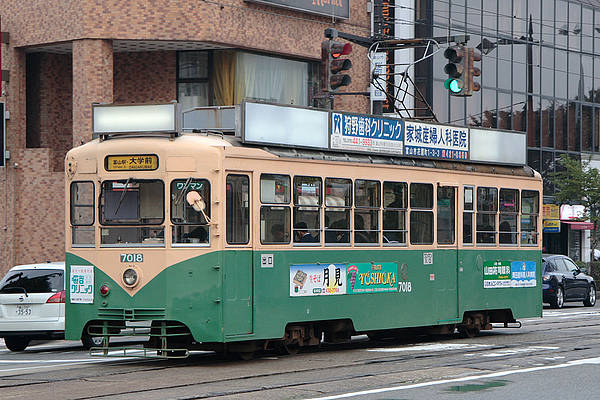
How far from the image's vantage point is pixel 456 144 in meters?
18.2

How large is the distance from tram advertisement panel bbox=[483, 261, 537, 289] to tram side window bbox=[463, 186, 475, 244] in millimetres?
647

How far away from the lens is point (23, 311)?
1812cm

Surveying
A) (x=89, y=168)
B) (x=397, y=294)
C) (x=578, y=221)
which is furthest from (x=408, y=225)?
(x=578, y=221)

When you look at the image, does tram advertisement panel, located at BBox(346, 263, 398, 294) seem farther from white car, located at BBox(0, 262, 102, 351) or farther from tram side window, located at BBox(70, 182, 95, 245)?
white car, located at BBox(0, 262, 102, 351)

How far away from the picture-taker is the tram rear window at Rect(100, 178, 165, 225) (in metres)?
13.9

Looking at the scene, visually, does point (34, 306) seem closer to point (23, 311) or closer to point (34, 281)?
point (23, 311)

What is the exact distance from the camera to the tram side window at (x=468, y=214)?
710 inches

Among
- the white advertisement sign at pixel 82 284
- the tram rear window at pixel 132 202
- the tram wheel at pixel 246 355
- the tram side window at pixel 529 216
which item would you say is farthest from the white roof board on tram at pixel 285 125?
the tram side window at pixel 529 216

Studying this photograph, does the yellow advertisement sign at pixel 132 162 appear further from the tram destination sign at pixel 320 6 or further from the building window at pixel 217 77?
the tram destination sign at pixel 320 6

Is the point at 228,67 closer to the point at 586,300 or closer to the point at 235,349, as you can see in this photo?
the point at 586,300

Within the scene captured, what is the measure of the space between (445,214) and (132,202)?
5.68 metres

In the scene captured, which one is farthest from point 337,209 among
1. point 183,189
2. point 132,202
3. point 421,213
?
point 132,202

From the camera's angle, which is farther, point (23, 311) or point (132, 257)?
point (23, 311)

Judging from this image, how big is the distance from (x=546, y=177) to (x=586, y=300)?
1312 centimetres
